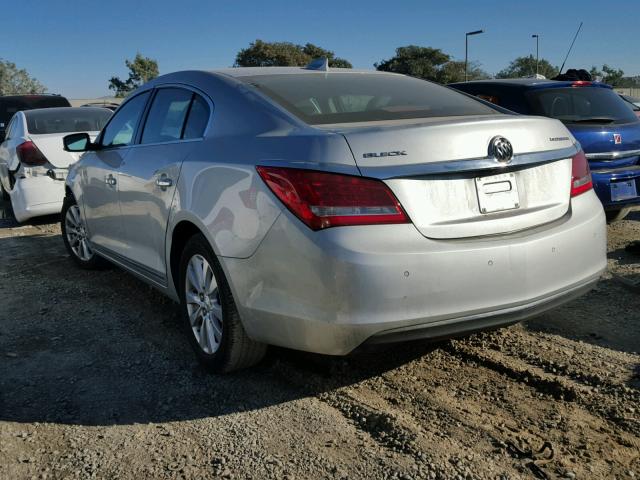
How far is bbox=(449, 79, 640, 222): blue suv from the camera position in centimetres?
596

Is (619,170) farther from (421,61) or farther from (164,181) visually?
(421,61)

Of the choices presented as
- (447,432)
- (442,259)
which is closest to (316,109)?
(442,259)

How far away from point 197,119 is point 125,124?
1.29 metres

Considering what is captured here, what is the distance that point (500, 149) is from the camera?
109 inches

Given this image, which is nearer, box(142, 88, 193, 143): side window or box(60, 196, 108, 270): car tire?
box(142, 88, 193, 143): side window

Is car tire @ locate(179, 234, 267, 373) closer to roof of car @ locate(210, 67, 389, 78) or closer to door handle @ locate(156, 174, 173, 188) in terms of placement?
door handle @ locate(156, 174, 173, 188)

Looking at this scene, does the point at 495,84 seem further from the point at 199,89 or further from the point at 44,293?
the point at 44,293

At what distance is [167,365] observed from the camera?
3.65 metres

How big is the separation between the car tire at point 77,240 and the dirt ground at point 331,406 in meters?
1.27

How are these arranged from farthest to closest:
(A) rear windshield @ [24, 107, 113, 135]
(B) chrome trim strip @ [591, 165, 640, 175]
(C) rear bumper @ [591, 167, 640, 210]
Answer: (A) rear windshield @ [24, 107, 113, 135] < (B) chrome trim strip @ [591, 165, 640, 175] < (C) rear bumper @ [591, 167, 640, 210]

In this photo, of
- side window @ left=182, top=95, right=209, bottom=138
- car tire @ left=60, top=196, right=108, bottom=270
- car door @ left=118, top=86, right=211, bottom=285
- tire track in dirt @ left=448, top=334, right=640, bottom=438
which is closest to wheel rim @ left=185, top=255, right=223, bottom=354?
car door @ left=118, top=86, right=211, bottom=285

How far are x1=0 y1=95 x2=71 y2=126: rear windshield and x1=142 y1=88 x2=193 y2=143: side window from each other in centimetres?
916

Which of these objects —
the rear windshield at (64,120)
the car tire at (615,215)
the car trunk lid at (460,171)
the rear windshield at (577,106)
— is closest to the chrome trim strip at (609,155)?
the rear windshield at (577,106)

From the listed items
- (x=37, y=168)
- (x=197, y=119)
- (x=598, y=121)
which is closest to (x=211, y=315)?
(x=197, y=119)
